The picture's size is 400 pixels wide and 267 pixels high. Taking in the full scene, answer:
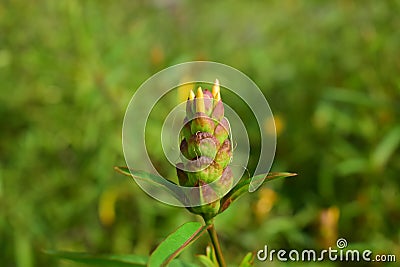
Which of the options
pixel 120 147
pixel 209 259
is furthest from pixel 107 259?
pixel 120 147

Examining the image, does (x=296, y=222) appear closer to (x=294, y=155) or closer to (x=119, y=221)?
(x=294, y=155)

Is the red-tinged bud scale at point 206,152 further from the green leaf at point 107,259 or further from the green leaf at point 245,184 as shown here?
the green leaf at point 107,259

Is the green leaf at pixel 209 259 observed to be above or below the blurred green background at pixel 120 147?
above

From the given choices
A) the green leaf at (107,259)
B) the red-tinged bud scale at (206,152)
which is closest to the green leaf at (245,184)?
the red-tinged bud scale at (206,152)

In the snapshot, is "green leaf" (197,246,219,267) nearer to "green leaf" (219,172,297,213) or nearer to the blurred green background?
"green leaf" (219,172,297,213)

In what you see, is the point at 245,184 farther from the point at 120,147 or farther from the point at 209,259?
the point at 120,147
